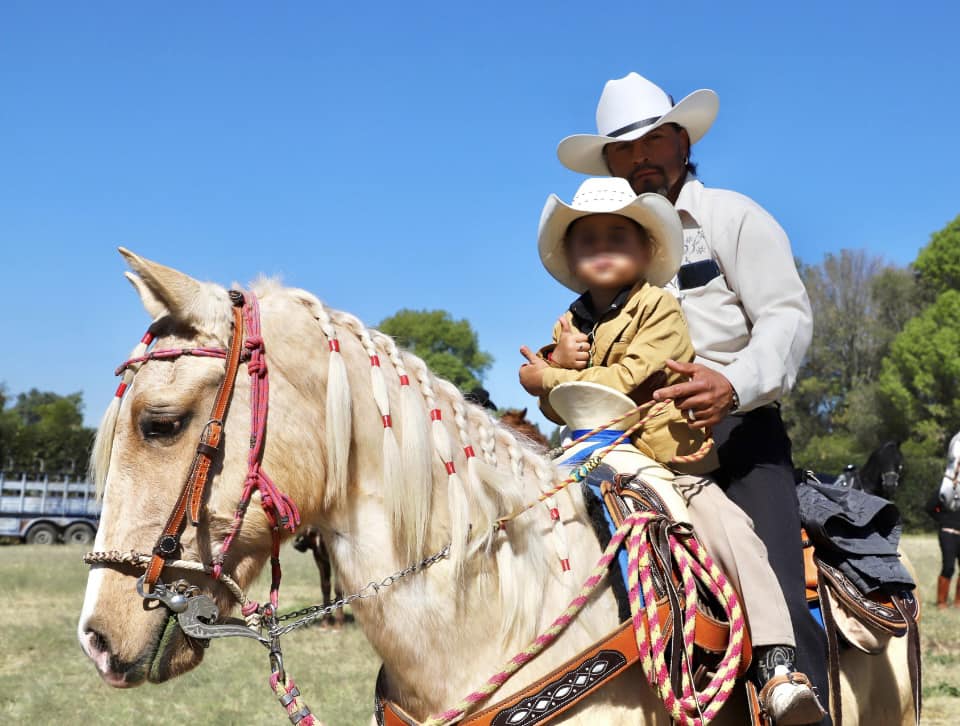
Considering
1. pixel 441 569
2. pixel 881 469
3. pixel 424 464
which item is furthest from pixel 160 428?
pixel 881 469

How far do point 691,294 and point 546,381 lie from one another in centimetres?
69

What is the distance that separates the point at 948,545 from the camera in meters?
12.0

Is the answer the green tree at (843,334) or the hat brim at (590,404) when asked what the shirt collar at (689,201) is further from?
the green tree at (843,334)

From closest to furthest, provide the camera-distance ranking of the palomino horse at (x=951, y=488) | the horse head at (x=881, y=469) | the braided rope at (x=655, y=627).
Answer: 1. the braided rope at (x=655, y=627)
2. the palomino horse at (x=951, y=488)
3. the horse head at (x=881, y=469)

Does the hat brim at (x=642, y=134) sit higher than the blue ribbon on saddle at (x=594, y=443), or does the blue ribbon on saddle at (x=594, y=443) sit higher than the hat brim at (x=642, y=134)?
the hat brim at (x=642, y=134)

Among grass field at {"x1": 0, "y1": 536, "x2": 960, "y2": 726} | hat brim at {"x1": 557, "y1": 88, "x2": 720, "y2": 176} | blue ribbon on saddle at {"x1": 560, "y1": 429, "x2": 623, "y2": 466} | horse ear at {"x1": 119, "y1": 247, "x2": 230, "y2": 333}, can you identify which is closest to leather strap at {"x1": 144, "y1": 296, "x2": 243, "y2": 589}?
horse ear at {"x1": 119, "y1": 247, "x2": 230, "y2": 333}

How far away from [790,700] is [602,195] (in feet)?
5.19

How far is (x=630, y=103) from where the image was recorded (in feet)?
10.7

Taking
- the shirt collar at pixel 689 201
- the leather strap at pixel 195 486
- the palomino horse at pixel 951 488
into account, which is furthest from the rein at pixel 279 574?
the palomino horse at pixel 951 488

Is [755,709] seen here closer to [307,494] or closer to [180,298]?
[307,494]

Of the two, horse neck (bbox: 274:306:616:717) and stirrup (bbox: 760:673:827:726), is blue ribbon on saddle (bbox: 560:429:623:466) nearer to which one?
horse neck (bbox: 274:306:616:717)

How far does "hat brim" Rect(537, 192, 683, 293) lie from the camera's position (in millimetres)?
2672

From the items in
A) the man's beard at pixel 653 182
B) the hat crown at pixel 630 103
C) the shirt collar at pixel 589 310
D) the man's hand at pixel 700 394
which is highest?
the hat crown at pixel 630 103

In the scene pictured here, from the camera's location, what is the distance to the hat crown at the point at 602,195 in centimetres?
270
